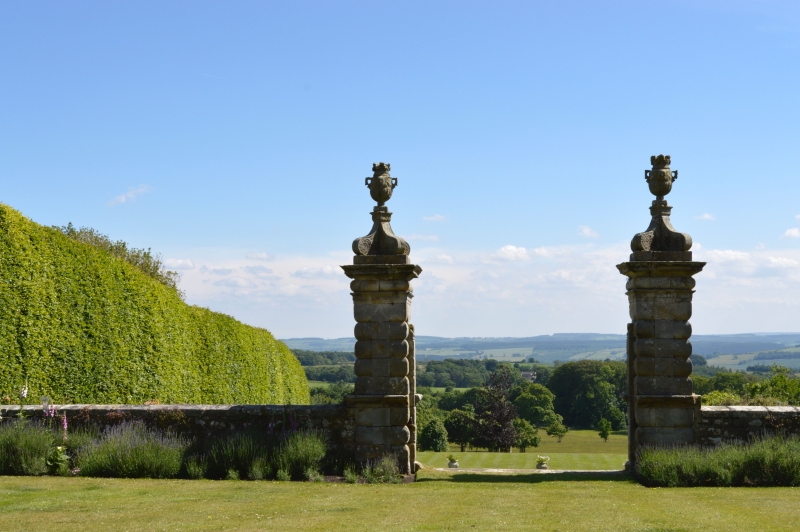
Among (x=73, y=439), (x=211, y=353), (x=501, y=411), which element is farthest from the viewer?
(x=501, y=411)

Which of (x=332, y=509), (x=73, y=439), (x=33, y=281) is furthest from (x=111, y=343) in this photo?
(x=332, y=509)

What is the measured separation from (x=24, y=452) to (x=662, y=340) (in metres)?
8.44

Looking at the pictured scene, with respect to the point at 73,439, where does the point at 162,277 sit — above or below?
above

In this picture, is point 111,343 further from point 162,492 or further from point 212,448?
point 162,492

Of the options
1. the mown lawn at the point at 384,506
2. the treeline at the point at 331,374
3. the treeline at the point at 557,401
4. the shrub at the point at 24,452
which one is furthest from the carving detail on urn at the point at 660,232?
the treeline at the point at 331,374

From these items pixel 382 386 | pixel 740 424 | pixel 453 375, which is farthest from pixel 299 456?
pixel 453 375

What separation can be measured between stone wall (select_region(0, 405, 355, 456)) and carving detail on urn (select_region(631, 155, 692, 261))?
4640mm

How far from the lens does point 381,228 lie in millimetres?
10945

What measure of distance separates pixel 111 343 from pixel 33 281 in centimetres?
228

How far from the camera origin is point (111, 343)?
1445cm

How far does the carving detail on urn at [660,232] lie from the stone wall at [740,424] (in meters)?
2.16

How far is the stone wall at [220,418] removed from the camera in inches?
425

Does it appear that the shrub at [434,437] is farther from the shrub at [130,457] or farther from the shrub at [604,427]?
the shrub at [130,457]

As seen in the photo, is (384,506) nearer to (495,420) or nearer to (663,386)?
(663,386)
